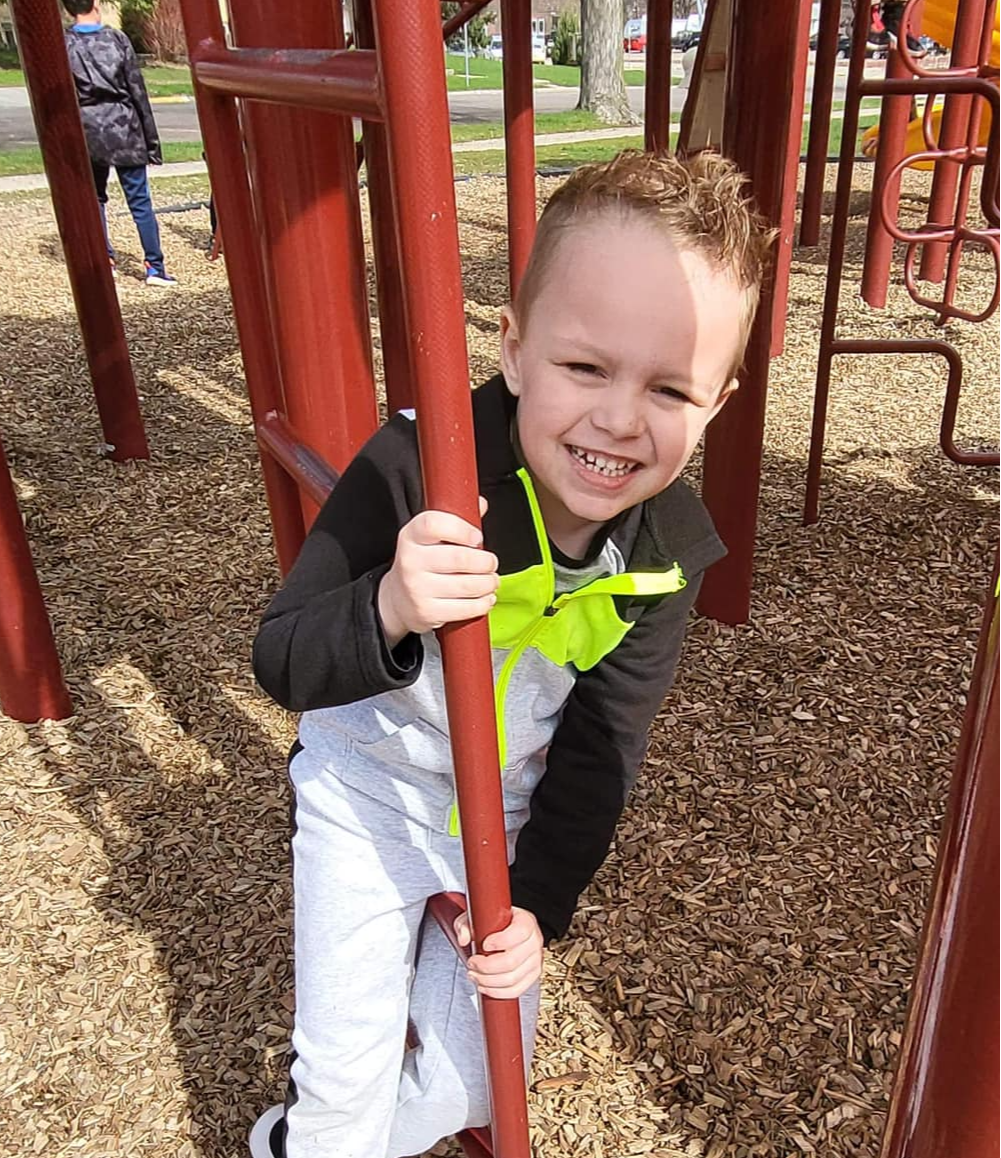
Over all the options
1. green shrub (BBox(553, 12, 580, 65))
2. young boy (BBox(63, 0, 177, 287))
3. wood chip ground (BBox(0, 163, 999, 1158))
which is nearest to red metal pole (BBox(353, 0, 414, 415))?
wood chip ground (BBox(0, 163, 999, 1158))

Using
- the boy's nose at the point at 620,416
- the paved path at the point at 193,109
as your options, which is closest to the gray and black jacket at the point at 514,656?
the boy's nose at the point at 620,416

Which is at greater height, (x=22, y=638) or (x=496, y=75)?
(x=22, y=638)

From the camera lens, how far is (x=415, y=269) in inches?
34.1

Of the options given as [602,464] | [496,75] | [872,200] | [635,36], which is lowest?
[635,36]

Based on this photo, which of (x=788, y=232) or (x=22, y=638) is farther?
(x=788, y=232)

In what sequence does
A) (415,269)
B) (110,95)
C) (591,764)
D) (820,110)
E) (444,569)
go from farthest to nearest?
(110,95), (820,110), (591,764), (444,569), (415,269)

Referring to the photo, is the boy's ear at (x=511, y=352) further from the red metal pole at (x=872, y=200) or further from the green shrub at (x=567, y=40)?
the green shrub at (x=567, y=40)

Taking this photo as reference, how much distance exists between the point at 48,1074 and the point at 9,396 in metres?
3.81

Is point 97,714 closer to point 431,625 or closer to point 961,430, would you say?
point 431,625

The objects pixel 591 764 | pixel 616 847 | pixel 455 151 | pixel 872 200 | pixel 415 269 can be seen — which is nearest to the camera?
pixel 415 269

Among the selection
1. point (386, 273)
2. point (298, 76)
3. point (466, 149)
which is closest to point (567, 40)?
point (466, 149)

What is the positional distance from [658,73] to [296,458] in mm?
2726

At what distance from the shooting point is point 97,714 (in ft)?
9.27

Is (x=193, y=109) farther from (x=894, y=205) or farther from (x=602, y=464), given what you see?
Answer: (x=602, y=464)
